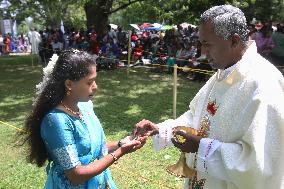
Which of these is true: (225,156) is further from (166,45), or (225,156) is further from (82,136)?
(166,45)

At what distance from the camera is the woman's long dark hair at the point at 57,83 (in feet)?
8.06

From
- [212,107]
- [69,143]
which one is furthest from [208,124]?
[69,143]

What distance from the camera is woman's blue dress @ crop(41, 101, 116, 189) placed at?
92.4 inches

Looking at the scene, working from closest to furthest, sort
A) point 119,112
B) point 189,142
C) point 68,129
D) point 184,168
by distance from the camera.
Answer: point 189,142
point 68,129
point 184,168
point 119,112

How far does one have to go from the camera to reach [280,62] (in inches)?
437

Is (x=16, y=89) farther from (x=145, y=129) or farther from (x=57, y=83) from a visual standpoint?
(x=57, y=83)

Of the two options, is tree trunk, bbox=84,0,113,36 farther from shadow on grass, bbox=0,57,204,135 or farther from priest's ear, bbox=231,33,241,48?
priest's ear, bbox=231,33,241,48

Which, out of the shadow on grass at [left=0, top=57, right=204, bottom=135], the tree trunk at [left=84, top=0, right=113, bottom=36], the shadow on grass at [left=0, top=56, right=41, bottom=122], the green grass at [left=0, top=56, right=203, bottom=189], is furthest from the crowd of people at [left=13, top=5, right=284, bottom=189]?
the tree trunk at [left=84, top=0, right=113, bottom=36]

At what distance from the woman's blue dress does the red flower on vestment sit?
709mm

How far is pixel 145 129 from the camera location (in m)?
2.77

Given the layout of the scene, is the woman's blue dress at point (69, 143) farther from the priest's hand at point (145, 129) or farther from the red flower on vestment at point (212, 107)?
the red flower on vestment at point (212, 107)

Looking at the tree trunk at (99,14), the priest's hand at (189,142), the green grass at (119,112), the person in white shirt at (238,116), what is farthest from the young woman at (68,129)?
the tree trunk at (99,14)

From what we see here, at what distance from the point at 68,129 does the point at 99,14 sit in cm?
1646

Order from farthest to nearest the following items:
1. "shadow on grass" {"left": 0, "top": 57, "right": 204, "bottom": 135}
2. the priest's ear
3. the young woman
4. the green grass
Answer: "shadow on grass" {"left": 0, "top": 57, "right": 204, "bottom": 135}, the green grass, the young woman, the priest's ear
